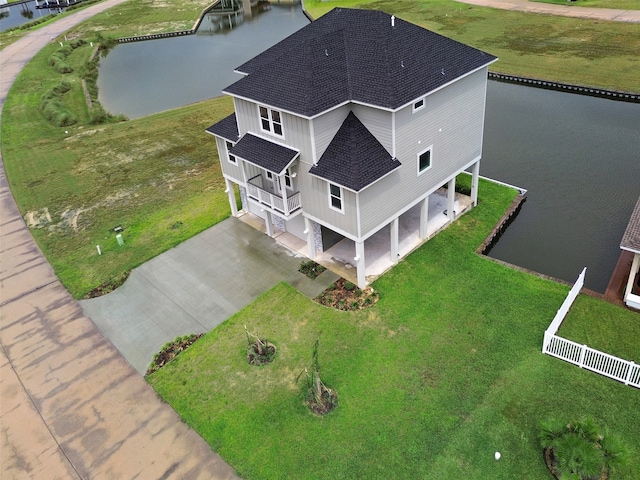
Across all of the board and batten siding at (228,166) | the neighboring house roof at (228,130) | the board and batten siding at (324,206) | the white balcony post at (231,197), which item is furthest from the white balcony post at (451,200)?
the white balcony post at (231,197)

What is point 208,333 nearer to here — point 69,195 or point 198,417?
point 198,417

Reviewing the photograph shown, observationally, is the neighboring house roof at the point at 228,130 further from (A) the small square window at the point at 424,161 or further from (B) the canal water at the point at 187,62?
(B) the canal water at the point at 187,62

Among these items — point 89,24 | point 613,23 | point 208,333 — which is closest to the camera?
point 208,333

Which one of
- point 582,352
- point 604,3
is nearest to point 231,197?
point 582,352

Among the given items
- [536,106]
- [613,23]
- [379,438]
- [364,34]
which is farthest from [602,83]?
[379,438]

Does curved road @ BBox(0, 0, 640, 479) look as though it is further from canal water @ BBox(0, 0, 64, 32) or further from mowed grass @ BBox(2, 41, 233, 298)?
canal water @ BBox(0, 0, 64, 32)

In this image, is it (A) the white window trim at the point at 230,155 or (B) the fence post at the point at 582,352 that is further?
(A) the white window trim at the point at 230,155

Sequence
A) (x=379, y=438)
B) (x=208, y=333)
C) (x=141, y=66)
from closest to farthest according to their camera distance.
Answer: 1. (x=379, y=438)
2. (x=208, y=333)
3. (x=141, y=66)
